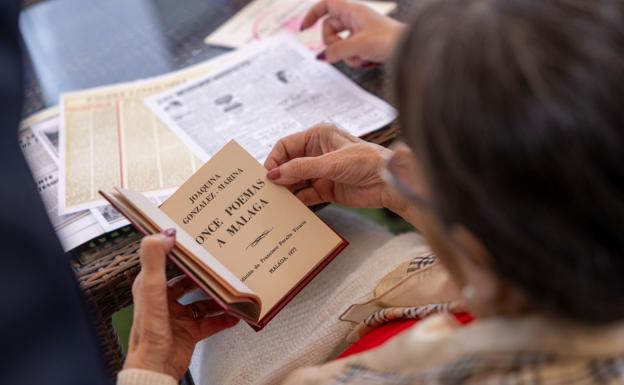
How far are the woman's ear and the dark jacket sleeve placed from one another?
29 cm

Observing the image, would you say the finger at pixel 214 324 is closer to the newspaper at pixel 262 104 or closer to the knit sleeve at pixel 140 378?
the knit sleeve at pixel 140 378

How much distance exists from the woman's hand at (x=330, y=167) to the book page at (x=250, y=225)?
0.13 ft

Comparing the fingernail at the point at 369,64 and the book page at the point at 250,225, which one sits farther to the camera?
the fingernail at the point at 369,64

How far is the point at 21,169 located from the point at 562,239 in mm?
397

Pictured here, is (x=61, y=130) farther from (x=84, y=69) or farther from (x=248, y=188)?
(x=248, y=188)

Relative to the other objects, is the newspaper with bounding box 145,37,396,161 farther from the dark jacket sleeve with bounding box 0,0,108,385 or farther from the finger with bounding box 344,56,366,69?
the dark jacket sleeve with bounding box 0,0,108,385

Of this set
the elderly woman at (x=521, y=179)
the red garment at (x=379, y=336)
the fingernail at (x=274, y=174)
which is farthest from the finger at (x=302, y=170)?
the elderly woman at (x=521, y=179)

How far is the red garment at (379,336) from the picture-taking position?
2.74 ft

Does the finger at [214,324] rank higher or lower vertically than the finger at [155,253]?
lower

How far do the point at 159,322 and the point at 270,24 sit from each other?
69 cm

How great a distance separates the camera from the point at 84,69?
124cm

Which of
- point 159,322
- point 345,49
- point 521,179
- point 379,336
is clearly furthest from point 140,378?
point 345,49

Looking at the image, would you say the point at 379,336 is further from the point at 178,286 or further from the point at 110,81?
the point at 110,81

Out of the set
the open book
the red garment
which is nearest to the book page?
the open book
